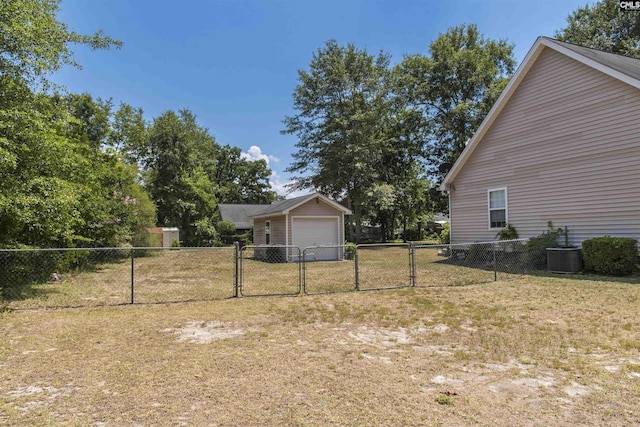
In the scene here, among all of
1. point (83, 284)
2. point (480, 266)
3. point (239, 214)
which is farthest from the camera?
point (239, 214)

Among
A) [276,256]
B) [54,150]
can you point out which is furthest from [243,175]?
[54,150]

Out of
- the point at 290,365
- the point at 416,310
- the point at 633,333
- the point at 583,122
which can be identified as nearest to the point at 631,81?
the point at 583,122

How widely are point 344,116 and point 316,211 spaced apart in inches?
503

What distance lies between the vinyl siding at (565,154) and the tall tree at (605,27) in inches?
704

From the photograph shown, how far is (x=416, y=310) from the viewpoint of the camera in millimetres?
6402

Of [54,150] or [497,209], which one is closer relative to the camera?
[54,150]

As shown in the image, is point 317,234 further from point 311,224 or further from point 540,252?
point 540,252

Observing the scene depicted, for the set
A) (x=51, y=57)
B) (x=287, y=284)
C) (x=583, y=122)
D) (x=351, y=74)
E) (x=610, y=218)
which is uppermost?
(x=351, y=74)

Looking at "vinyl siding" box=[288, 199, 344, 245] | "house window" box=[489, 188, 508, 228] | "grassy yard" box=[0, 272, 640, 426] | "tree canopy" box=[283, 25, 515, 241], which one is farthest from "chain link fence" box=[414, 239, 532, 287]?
"tree canopy" box=[283, 25, 515, 241]

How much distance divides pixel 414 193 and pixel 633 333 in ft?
95.3

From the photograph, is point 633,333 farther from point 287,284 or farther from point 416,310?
point 287,284

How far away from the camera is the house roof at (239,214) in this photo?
117 ft

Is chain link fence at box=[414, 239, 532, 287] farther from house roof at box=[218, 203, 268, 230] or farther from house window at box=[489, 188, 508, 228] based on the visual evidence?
house roof at box=[218, 203, 268, 230]

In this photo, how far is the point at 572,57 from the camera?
10.9 m
